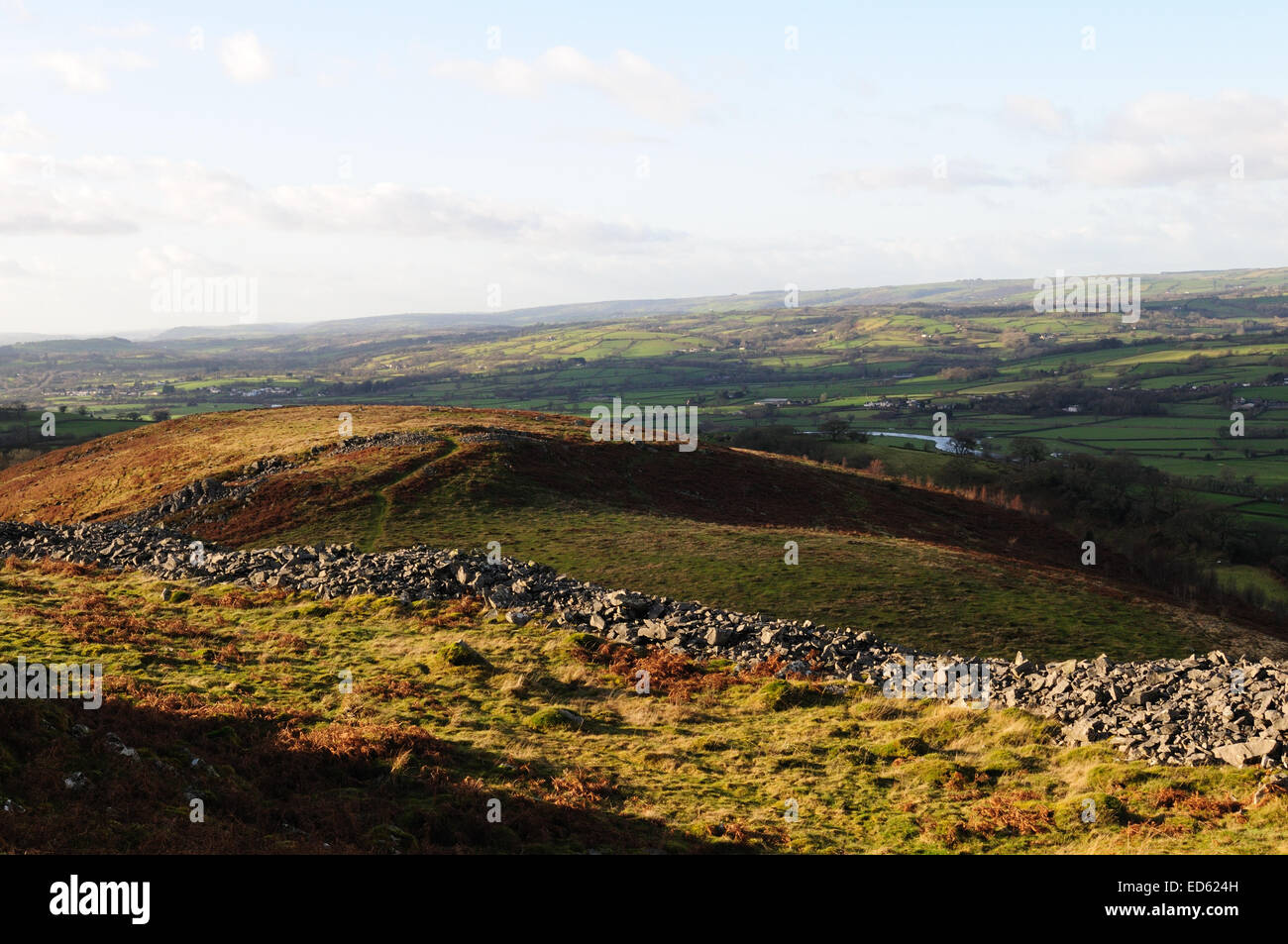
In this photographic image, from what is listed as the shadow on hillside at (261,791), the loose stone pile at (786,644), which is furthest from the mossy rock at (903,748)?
the shadow on hillside at (261,791)

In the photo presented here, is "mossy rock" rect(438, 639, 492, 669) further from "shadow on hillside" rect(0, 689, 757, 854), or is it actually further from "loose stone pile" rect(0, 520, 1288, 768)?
"shadow on hillside" rect(0, 689, 757, 854)

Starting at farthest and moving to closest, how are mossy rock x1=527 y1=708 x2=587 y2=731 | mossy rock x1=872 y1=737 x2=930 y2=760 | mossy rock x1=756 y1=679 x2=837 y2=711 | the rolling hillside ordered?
the rolling hillside < mossy rock x1=756 y1=679 x2=837 y2=711 < mossy rock x1=527 y1=708 x2=587 y2=731 < mossy rock x1=872 y1=737 x2=930 y2=760

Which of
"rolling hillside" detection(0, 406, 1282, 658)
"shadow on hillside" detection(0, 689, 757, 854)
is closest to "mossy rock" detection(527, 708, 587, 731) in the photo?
"shadow on hillside" detection(0, 689, 757, 854)

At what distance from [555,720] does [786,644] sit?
349 inches

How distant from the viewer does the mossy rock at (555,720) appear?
19.4m

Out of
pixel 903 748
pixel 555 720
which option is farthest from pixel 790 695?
pixel 555 720

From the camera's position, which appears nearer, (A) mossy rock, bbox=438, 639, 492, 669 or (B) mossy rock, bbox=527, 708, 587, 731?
(B) mossy rock, bbox=527, 708, 587, 731

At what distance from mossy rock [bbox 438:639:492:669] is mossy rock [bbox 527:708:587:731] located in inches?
164

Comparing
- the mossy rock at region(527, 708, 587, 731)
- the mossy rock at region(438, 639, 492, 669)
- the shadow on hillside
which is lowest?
the mossy rock at region(527, 708, 587, 731)

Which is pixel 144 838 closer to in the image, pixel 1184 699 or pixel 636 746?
pixel 636 746

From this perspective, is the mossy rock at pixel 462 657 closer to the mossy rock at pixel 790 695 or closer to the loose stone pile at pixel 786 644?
the loose stone pile at pixel 786 644

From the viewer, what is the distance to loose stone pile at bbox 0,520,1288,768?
54.7 ft
